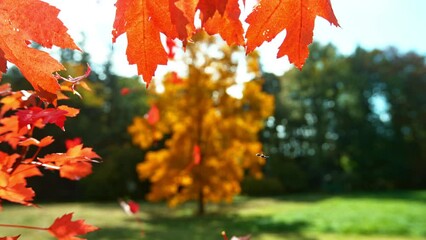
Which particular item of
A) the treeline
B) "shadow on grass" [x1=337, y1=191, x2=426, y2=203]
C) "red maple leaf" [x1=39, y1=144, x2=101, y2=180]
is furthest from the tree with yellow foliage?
the treeline

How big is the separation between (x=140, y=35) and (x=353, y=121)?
27.3m

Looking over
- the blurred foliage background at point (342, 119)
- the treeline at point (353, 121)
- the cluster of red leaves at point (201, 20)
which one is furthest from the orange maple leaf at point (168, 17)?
the treeline at point (353, 121)

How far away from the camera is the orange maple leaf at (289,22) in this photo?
0.67m

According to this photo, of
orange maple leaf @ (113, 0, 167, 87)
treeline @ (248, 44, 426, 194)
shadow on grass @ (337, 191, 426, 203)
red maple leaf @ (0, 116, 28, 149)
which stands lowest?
shadow on grass @ (337, 191, 426, 203)

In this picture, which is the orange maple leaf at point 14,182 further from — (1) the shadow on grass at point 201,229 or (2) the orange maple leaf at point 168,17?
(1) the shadow on grass at point 201,229

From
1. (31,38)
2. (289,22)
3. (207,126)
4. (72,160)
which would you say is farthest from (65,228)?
(207,126)

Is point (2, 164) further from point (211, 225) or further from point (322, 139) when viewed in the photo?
point (322, 139)

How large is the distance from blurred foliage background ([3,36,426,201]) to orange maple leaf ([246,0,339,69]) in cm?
2154

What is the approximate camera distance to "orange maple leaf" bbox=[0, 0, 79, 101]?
1.93 ft

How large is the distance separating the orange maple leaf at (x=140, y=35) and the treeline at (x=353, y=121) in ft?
78.4

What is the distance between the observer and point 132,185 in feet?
58.9

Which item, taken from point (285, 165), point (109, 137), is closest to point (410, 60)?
Answer: point (285, 165)

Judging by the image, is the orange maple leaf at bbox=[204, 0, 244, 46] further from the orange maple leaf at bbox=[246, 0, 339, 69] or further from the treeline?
the treeline

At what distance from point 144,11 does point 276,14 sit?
18 cm
